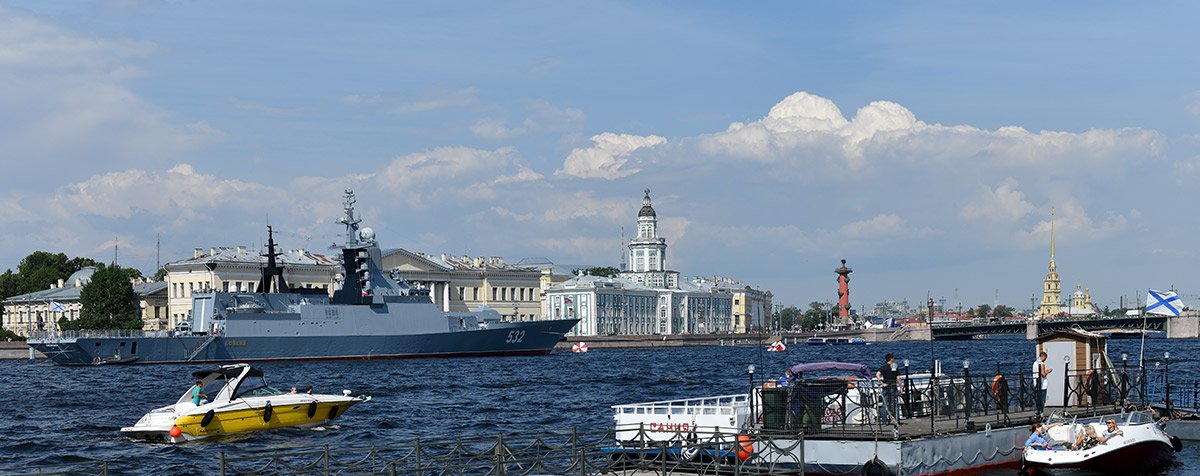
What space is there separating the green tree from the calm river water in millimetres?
36920

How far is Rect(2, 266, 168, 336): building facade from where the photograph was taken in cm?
13688

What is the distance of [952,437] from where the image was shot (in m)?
22.2

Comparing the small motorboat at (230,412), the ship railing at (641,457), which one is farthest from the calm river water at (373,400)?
the ship railing at (641,457)

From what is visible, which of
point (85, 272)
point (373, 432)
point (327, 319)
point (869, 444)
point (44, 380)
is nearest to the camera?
point (869, 444)

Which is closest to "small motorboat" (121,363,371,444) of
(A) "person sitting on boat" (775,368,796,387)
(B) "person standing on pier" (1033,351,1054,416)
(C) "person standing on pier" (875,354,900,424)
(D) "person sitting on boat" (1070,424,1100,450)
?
(A) "person sitting on boat" (775,368,796,387)

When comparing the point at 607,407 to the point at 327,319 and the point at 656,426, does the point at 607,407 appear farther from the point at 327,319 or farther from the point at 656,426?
the point at 327,319

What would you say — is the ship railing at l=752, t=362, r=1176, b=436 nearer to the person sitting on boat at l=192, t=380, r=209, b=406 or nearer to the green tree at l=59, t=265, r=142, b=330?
the person sitting on boat at l=192, t=380, r=209, b=406

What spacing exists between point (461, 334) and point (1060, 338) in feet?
238

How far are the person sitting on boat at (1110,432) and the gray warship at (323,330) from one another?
7115cm

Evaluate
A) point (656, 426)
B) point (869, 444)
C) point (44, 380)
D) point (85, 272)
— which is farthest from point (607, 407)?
point (85, 272)

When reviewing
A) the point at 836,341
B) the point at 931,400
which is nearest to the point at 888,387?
the point at 931,400

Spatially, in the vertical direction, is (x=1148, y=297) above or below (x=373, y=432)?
above

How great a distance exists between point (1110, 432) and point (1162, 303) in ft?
24.8

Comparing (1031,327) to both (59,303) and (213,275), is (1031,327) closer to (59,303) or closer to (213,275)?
(213,275)
